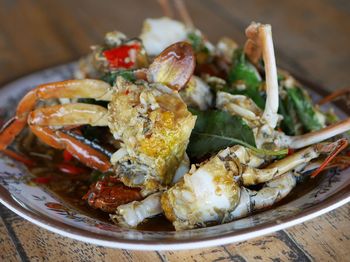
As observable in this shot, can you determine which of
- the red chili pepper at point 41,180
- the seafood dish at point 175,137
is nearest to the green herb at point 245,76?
the seafood dish at point 175,137

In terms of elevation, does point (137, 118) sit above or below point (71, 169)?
above

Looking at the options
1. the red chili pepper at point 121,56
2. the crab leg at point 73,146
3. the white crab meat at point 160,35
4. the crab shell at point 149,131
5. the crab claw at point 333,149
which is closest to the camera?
the crab shell at point 149,131

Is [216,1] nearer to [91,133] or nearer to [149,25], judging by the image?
[149,25]

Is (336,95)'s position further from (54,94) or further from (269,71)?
(54,94)

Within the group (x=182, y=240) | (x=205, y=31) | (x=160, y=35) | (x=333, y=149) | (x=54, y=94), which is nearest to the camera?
(x=182, y=240)

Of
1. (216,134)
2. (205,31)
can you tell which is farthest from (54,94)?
(205,31)

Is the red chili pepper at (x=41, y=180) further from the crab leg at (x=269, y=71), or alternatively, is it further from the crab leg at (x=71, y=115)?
the crab leg at (x=269, y=71)
